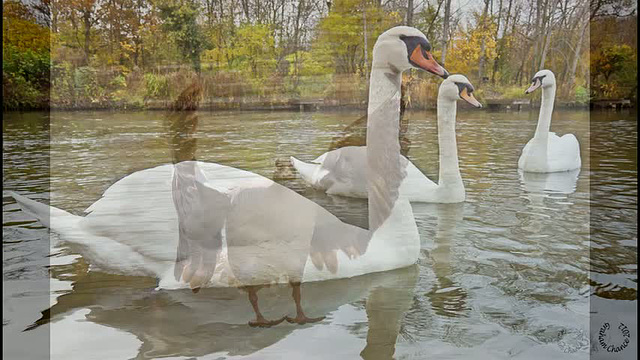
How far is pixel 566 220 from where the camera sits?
6.48 ft

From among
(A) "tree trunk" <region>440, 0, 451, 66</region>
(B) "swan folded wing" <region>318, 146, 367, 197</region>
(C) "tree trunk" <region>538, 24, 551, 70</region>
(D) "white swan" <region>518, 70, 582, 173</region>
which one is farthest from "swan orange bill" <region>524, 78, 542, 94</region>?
(D) "white swan" <region>518, 70, 582, 173</region>

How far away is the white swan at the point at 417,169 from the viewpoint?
1.42 meters

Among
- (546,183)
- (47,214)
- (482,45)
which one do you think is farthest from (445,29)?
(546,183)

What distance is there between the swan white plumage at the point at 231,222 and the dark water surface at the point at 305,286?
0.04m

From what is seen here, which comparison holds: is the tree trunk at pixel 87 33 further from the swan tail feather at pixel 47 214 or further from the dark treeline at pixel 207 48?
the swan tail feather at pixel 47 214

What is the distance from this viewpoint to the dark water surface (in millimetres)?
971

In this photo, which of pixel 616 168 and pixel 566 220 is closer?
pixel 566 220

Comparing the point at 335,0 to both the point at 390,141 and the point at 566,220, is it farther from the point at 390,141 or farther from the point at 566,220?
the point at 566,220

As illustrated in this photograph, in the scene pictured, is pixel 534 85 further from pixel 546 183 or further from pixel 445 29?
pixel 546 183

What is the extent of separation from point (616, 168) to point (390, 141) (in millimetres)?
1935

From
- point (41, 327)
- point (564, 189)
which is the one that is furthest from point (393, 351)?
point (564, 189)

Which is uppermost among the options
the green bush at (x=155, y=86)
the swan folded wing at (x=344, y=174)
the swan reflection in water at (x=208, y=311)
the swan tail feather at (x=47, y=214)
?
the green bush at (x=155, y=86)

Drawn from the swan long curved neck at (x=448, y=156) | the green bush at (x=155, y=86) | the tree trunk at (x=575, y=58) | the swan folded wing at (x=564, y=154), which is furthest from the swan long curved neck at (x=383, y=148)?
the swan folded wing at (x=564, y=154)

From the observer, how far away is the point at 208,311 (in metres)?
1.15
